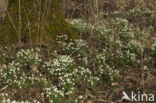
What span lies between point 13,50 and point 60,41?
44.2 inches

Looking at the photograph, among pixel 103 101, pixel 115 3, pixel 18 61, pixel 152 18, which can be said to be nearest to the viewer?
pixel 103 101

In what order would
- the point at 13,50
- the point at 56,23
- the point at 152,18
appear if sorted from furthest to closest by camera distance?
the point at 152,18, the point at 56,23, the point at 13,50

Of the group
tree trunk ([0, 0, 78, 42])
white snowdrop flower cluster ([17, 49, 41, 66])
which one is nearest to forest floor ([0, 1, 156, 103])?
white snowdrop flower cluster ([17, 49, 41, 66])

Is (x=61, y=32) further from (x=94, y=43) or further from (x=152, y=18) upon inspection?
(x=152, y=18)

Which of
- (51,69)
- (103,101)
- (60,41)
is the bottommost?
(103,101)

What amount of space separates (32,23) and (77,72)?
1740 mm

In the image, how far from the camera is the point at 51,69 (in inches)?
217

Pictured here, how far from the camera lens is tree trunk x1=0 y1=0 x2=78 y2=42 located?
6277 millimetres

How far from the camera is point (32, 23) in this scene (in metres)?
6.28

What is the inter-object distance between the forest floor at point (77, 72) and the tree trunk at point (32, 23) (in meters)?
0.24

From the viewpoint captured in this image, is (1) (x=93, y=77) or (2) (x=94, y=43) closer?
(1) (x=93, y=77)

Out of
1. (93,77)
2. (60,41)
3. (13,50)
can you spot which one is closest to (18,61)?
(13,50)

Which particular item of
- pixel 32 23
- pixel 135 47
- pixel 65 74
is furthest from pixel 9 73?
pixel 135 47

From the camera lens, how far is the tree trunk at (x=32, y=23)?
20.6 feet
